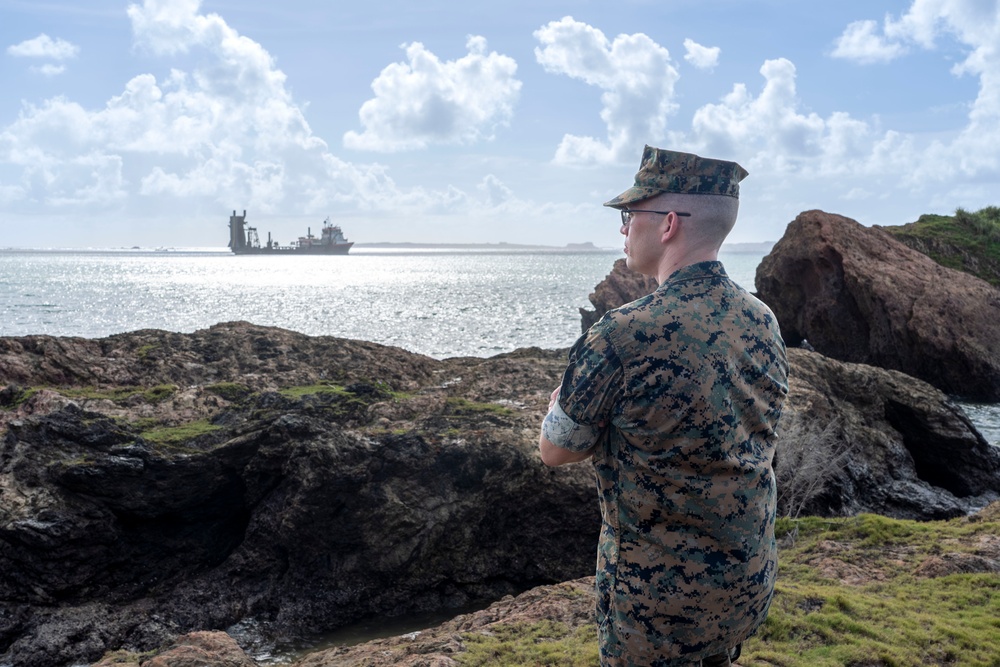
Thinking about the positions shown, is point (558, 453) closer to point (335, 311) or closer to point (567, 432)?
point (567, 432)

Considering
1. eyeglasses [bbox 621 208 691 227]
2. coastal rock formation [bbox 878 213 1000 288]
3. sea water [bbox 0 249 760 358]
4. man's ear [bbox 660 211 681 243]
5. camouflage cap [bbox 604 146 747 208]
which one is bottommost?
sea water [bbox 0 249 760 358]

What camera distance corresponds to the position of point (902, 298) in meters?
28.0

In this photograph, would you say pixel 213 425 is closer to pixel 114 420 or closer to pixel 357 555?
pixel 114 420

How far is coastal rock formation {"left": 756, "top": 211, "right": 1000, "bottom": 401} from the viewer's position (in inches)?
1077

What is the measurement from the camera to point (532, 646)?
6.29m

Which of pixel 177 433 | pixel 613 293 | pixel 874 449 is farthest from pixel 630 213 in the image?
pixel 613 293

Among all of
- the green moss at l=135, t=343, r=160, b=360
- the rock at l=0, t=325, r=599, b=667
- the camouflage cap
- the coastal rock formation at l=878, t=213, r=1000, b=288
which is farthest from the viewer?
the coastal rock formation at l=878, t=213, r=1000, b=288

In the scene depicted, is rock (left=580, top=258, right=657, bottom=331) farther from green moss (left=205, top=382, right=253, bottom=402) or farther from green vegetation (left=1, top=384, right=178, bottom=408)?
green vegetation (left=1, top=384, right=178, bottom=408)

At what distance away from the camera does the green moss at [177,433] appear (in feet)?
32.8

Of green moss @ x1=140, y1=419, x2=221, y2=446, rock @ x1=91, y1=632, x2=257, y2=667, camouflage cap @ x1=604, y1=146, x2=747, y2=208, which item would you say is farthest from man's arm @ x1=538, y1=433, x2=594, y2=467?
green moss @ x1=140, y1=419, x2=221, y2=446

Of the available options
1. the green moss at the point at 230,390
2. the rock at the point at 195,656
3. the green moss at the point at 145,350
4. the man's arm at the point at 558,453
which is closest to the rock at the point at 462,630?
the rock at the point at 195,656

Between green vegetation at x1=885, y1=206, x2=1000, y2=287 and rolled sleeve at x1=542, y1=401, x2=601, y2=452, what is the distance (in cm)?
3655

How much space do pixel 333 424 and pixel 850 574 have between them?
597 centimetres

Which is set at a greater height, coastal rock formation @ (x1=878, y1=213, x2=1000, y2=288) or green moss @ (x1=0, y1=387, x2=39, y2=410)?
coastal rock formation @ (x1=878, y1=213, x2=1000, y2=288)
